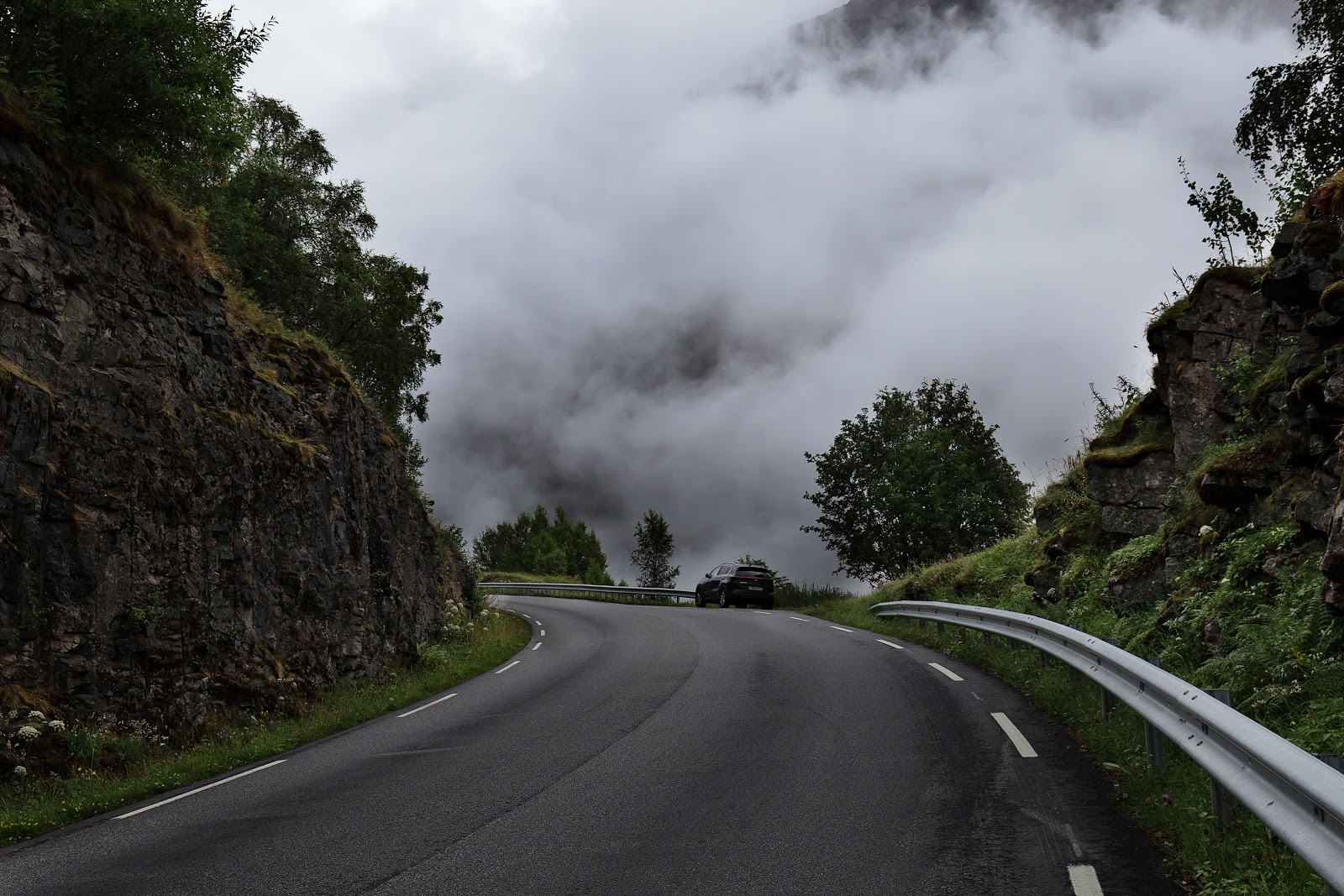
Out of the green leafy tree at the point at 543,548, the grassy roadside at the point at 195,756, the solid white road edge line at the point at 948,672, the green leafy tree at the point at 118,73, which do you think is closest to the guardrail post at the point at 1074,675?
the solid white road edge line at the point at 948,672

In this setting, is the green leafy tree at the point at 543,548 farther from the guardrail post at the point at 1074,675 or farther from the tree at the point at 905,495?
the guardrail post at the point at 1074,675

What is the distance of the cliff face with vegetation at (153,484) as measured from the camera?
9.81m

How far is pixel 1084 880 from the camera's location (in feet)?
16.0

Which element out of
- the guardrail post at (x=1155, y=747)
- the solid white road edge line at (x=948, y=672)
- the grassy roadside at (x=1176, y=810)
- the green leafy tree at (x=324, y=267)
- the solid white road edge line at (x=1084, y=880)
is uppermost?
the green leafy tree at (x=324, y=267)

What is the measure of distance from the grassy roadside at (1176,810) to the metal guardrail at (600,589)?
2761 centimetres

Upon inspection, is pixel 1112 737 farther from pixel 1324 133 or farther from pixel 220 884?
pixel 1324 133

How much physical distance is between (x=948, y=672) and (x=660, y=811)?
772cm

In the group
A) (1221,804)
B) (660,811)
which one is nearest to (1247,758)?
(1221,804)

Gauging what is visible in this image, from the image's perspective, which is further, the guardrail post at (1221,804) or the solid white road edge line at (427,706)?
the solid white road edge line at (427,706)

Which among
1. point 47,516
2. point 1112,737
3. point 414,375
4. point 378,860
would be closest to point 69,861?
point 378,860

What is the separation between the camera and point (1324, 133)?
64.1 feet

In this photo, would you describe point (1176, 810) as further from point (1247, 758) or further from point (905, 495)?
point (905, 495)

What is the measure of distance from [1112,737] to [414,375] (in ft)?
104

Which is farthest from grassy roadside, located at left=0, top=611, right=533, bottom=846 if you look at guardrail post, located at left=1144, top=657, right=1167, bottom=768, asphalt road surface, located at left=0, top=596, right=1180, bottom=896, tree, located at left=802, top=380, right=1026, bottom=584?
tree, located at left=802, top=380, right=1026, bottom=584
